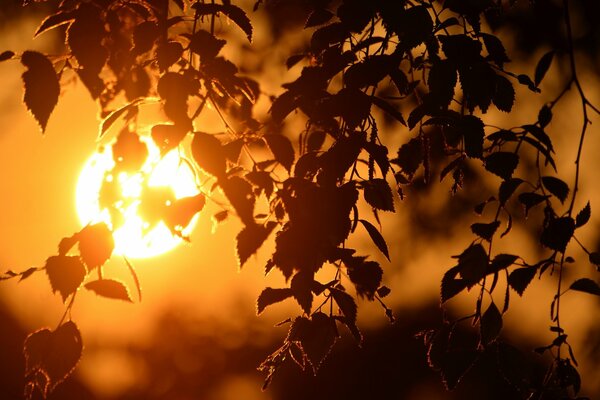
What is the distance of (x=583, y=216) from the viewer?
1.89 m

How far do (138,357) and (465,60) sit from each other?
38.3 feet

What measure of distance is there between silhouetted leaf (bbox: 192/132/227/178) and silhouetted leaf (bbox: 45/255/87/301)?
0.35m

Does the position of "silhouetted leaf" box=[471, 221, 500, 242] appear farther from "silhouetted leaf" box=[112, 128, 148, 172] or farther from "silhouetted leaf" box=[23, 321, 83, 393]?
"silhouetted leaf" box=[23, 321, 83, 393]

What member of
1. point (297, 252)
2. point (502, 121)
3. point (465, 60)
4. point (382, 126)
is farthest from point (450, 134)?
point (502, 121)

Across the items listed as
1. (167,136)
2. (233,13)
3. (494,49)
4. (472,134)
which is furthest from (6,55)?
(494,49)

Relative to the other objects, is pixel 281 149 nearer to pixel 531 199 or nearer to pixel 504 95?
pixel 504 95

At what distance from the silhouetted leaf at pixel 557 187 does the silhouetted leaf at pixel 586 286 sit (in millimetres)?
237

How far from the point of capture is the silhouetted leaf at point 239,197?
127cm

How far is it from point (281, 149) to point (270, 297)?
0.37 m

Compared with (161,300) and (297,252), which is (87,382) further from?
(297,252)

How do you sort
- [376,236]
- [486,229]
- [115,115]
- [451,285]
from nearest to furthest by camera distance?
[115,115] < [376,236] < [451,285] < [486,229]

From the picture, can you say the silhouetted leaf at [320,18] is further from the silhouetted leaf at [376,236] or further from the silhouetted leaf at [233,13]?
the silhouetted leaf at [376,236]

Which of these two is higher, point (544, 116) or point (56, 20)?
point (56, 20)

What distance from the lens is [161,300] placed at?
10.8m
